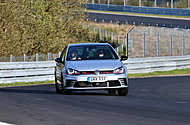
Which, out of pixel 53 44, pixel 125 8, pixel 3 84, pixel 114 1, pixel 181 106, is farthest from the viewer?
pixel 114 1

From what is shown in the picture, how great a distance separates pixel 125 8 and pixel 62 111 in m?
85.9

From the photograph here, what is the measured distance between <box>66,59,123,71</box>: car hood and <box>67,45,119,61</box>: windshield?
0.43 m

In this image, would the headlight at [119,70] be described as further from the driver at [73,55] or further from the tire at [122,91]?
the driver at [73,55]

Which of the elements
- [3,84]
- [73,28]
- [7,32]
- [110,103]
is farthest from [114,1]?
[110,103]

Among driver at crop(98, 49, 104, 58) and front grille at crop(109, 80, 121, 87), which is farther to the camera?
driver at crop(98, 49, 104, 58)

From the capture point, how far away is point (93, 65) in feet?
53.7

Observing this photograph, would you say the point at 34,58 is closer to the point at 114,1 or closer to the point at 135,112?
the point at 135,112

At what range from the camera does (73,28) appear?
171ft

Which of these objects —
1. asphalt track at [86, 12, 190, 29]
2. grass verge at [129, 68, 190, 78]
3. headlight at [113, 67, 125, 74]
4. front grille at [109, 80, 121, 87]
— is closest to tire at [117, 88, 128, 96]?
front grille at [109, 80, 121, 87]

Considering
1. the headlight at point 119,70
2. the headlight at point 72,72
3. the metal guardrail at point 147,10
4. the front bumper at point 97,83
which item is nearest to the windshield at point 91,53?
the headlight at point 72,72

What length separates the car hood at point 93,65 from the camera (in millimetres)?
16234

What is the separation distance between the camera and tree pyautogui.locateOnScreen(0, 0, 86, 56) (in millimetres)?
41344

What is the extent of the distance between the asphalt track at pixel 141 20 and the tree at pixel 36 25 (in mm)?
18477

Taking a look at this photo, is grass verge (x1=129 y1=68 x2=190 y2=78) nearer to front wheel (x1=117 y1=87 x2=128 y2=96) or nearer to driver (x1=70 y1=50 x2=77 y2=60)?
driver (x1=70 y1=50 x2=77 y2=60)
